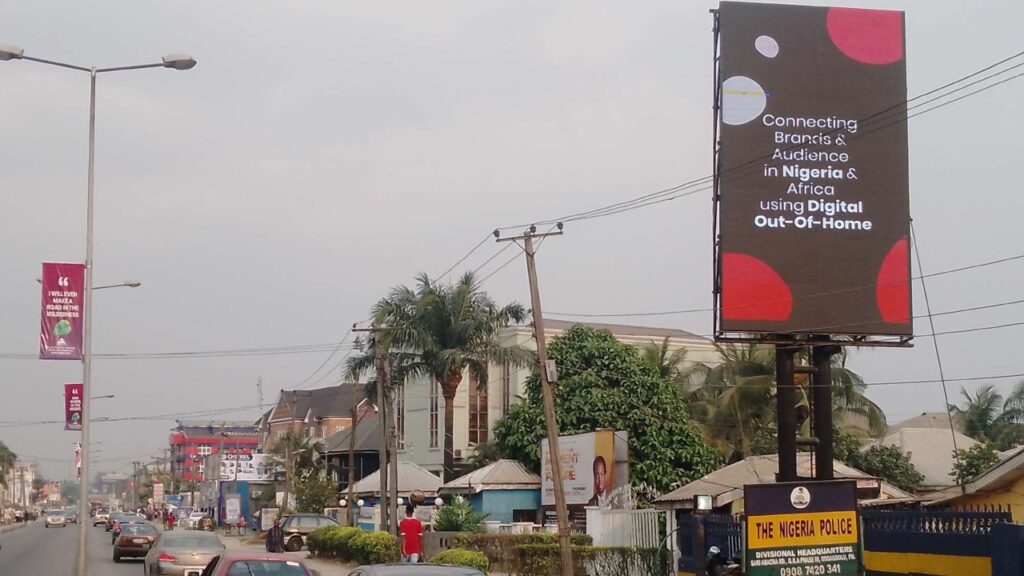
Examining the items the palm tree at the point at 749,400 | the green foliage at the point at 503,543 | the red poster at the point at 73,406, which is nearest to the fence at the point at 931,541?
the green foliage at the point at 503,543

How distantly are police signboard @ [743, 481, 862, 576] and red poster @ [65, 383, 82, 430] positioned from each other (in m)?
24.2

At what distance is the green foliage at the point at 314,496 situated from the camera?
58312mm

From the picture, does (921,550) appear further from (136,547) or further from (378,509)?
(378,509)

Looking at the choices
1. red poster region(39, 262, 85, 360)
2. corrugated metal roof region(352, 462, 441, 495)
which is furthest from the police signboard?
corrugated metal roof region(352, 462, 441, 495)

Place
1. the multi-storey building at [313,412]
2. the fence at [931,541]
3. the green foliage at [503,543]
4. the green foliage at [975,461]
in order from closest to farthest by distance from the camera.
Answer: the fence at [931,541], the green foliage at [503,543], the green foliage at [975,461], the multi-storey building at [313,412]

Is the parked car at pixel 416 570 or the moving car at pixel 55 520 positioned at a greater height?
the parked car at pixel 416 570

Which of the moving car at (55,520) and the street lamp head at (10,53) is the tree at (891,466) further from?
the moving car at (55,520)

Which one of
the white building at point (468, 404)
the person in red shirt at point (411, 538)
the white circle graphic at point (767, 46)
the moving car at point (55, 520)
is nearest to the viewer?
the person in red shirt at point (411, 538)

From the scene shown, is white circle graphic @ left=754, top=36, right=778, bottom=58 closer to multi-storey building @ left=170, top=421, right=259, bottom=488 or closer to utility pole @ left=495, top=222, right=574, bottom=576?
utility pole @ left=495, top=222, right=574, bottom=576

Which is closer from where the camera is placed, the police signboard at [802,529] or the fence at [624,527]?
the police signboard at [802,529]

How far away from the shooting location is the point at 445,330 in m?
48.5

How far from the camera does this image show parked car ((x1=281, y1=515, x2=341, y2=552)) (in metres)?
45.5

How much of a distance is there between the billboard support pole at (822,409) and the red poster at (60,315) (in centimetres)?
1656

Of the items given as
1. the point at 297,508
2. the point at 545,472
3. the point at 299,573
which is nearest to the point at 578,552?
→ the point at 545,472
